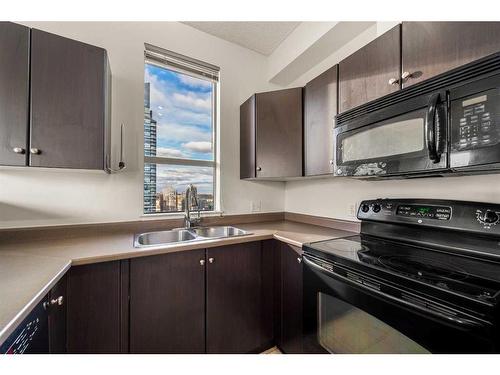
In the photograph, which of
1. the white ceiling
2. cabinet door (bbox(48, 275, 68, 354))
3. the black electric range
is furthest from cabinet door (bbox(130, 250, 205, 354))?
the white ceiling

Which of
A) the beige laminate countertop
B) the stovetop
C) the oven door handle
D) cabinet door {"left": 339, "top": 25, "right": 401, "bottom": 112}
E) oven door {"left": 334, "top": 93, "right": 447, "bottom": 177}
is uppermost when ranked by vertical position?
cabinet door {"left": 339, "top": 25, "right": 401, "bottom": 112}

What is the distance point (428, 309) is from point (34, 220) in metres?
2.13

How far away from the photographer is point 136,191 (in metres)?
1.73

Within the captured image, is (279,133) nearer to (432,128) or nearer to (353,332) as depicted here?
(432,128)

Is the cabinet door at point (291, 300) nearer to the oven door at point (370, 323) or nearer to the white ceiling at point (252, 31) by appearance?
the oven door at point (370, 323)

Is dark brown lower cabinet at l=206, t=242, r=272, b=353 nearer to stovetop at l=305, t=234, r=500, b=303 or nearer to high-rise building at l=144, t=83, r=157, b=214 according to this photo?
stovetop at l=305, t=234, r=500, b=303

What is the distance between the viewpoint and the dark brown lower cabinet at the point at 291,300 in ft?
4.50

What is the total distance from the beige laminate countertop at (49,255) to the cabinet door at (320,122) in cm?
53

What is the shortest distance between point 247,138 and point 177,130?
65 cm

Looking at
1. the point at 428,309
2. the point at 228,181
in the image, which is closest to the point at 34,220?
the point at 228,181

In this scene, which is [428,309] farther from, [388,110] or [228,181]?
[228,181]

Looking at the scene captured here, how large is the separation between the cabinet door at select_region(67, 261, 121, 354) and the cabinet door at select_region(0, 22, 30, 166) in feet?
2.28

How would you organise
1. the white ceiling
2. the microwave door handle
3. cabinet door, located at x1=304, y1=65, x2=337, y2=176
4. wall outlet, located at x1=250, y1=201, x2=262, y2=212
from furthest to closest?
wall outlet, located at x1=250, y1=201, x2=262, y2=212, the white ceiling, cabinet door, located at x1=304, y1=65, x2=337, y2=176, the microwave door handle

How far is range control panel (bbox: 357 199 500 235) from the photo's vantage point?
3.14 feet
